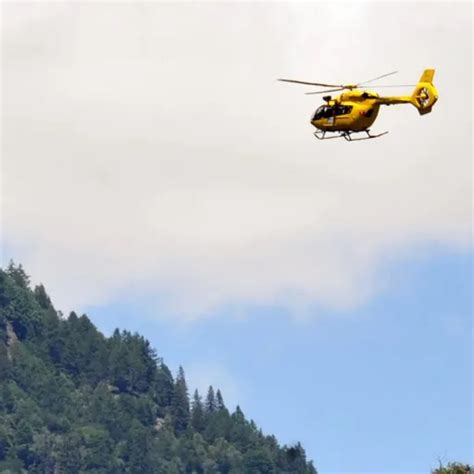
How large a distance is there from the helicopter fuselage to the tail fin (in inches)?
127

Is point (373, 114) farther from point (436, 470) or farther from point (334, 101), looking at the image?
point (436, 470)

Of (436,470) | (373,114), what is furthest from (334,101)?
(436,470)

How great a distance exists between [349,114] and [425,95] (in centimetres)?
665

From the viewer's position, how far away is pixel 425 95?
16275 cm

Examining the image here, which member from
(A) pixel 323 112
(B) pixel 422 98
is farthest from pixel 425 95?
(A) pixel 323 112

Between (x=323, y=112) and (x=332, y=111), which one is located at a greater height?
(x=323, y=112)

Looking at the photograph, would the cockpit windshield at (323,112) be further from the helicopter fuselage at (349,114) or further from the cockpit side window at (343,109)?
the cockpit side window at (343,109)

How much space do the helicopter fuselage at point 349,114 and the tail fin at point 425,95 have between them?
323 cm

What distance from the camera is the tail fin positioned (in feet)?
531

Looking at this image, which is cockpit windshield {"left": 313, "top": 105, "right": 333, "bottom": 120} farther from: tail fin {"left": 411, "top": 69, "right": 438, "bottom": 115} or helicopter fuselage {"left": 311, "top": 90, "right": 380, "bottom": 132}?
tail fin {"left": 411, "top": 69, "right": 438, "bottom": 115}

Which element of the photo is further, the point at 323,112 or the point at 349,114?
the point at 323,112

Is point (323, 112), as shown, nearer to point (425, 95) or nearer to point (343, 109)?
point (343, 109)

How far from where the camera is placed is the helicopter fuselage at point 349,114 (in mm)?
159750

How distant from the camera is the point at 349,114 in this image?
15988cm
